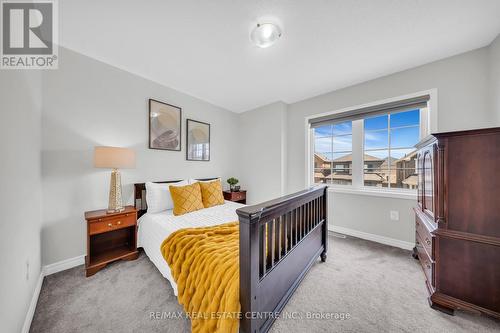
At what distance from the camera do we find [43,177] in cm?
191

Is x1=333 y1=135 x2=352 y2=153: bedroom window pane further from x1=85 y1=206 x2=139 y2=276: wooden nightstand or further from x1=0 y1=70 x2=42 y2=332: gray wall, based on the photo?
x1=0 y1=70 x2=42 y2=332: gray wall

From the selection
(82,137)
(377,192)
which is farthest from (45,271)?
(377,192)

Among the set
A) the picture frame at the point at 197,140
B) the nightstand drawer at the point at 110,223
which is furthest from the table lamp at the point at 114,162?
the picture frame at the point at 197,140

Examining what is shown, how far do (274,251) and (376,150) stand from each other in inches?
97.1

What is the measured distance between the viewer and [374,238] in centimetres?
271

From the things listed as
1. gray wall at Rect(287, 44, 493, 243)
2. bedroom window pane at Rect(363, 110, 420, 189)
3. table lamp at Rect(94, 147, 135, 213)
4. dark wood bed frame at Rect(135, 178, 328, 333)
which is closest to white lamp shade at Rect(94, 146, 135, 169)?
table lamp at Rect(94, 147, 135, 213)

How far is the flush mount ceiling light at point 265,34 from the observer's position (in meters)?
1.66

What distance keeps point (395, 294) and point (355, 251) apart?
790mm

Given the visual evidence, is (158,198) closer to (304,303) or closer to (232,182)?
(232,182)

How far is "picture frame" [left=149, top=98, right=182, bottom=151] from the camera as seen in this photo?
2.73 meters

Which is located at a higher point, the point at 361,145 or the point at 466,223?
the point at 361,145

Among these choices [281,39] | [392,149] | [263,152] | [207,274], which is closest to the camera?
[207,274]

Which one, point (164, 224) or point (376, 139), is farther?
point (376, 139)

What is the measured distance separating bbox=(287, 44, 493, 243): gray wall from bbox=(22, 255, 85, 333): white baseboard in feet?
10.9
